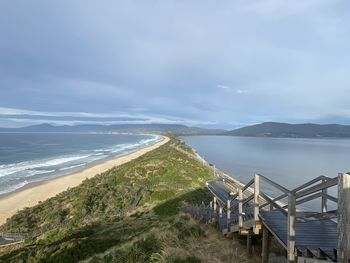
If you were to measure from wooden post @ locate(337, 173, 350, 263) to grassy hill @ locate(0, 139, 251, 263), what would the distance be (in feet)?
14.8

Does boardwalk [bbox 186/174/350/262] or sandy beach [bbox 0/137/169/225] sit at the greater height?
boardwalk [bbox 186/174/350/262]

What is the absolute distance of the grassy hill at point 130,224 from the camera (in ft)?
32.9

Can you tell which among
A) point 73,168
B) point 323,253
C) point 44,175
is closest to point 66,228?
point 323,253

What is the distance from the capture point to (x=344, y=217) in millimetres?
4777

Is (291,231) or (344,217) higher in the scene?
(344,217)

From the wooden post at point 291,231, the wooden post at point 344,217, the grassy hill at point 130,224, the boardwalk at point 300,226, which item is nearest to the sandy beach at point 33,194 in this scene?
the grassy hill at point 130,224

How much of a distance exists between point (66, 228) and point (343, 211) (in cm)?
2104

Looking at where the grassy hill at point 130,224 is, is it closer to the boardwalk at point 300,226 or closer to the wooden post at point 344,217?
the boardwalk at point 300,226

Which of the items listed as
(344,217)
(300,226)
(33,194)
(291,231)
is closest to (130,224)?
(300,226)

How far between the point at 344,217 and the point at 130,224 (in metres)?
16.5

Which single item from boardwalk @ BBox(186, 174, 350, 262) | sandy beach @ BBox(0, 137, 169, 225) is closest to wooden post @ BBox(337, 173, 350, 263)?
boardwalk @ BBox(186, 174, 350, 262)

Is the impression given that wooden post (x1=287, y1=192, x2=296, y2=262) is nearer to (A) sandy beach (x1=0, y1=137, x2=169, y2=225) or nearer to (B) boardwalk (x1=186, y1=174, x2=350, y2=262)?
(B) boardwalk (x1=186, y1=174, x2=350, y2=262)

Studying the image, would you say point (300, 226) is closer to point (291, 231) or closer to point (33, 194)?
point (291, 231)

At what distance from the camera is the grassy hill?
10.0 meters
